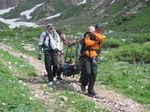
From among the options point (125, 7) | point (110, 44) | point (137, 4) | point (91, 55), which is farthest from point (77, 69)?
point (125, 7)

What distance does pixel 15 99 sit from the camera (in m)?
18.0

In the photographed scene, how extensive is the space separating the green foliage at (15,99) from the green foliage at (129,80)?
534 cm

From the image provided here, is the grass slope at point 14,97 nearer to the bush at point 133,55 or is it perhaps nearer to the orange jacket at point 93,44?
the orange jacket at point 93,44

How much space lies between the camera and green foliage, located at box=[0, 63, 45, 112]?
16953 mm

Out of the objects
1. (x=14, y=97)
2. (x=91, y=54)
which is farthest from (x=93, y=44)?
(x=14, y=97)

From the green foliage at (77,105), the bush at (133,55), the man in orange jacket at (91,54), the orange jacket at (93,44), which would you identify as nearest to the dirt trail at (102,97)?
the green foliage at (77,105)

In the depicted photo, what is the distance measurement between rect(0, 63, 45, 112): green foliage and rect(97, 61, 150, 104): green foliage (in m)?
5.34

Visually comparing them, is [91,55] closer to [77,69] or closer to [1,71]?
[77,69]

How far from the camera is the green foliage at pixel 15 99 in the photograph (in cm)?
1695

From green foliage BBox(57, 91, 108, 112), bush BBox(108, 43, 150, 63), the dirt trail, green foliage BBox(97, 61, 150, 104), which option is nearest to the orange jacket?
the dirt trail

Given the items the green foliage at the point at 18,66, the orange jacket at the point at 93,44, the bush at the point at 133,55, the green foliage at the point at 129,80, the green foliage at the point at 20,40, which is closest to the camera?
the orange jacket at the point at 93,44

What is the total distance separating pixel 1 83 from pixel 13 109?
3379mm

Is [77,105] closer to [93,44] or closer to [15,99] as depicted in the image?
[15,99]

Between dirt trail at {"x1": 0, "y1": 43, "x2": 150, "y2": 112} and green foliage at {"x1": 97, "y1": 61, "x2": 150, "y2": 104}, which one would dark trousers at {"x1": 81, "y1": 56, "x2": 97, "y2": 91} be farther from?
green foliage at {"x1": 97, "y1": 61, "x2": 150, "y2": 104}
